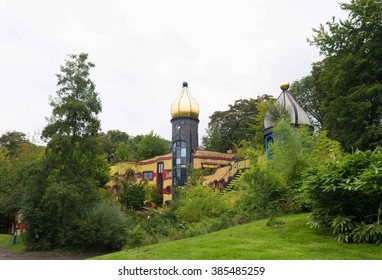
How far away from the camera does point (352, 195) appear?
8.88 m

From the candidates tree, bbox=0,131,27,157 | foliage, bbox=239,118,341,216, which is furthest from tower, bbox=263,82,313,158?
tree, bbox=0,131,27,157

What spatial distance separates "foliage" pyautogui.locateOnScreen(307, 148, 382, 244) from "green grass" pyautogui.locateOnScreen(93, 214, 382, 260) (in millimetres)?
328

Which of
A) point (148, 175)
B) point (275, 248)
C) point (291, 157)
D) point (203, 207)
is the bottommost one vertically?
point (275, 248)

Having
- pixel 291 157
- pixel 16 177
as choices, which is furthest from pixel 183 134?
pixel 291 157

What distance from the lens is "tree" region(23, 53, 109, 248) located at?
2017 centimetres

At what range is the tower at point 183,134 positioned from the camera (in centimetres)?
3600

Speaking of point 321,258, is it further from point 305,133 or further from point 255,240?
point 305,133

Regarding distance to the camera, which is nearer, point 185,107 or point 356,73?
point 356,73

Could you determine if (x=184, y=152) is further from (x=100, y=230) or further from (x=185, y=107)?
(x=100, y=230)

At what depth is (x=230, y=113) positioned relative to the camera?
4803 centimetres

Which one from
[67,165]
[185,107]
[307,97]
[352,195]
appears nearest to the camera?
[352,195]

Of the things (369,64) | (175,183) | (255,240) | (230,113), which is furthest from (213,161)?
(255,240)

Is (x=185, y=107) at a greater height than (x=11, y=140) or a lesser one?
lesser

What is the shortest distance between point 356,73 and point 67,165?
14.7 metres
